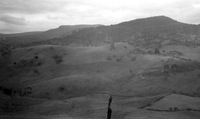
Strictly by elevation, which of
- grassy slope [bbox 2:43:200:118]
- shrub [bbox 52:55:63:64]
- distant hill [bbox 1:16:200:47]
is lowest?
grassy slope [bbox 2:43:200:118]

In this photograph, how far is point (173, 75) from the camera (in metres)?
41.0

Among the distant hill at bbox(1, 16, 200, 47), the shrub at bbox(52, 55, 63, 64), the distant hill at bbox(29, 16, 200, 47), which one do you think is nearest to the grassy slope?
the shrub at bbox(52, 55, 63, 64)

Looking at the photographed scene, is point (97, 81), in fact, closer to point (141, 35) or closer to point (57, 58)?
point (57, 58)

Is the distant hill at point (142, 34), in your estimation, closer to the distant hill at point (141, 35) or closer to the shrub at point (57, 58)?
the distant hill at point (141, 35)

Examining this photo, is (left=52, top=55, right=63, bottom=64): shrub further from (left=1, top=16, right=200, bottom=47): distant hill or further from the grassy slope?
(left=1, top=16, right=200, bottom=47): distant hill

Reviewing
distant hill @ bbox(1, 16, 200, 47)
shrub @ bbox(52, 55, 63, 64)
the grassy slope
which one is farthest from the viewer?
distant hill @ bbox(1, 16, 200, 47)

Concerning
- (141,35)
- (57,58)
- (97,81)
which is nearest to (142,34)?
(141,35)

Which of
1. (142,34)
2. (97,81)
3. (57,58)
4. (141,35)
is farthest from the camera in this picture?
(142,34)

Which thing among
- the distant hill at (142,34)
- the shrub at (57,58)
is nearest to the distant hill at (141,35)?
the distant hill at (142,34)

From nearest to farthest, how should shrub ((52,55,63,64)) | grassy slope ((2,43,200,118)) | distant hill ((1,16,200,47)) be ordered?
grassy slope ((2,43,200,118)), shrub ((52,55,63,64)), distant hill ((1,16,200,47))

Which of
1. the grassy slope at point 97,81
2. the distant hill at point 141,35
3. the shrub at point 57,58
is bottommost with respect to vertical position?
the grassy slope at point 97,81

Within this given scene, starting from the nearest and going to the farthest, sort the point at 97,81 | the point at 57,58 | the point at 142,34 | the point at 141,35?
the point at 97,81 → the point at 57,58 → the point at 141,35 → the point at 142,34

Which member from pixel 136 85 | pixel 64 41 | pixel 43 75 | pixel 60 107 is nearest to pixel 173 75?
pixel 136 85

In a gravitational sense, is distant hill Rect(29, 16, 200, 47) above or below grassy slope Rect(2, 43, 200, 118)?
above
